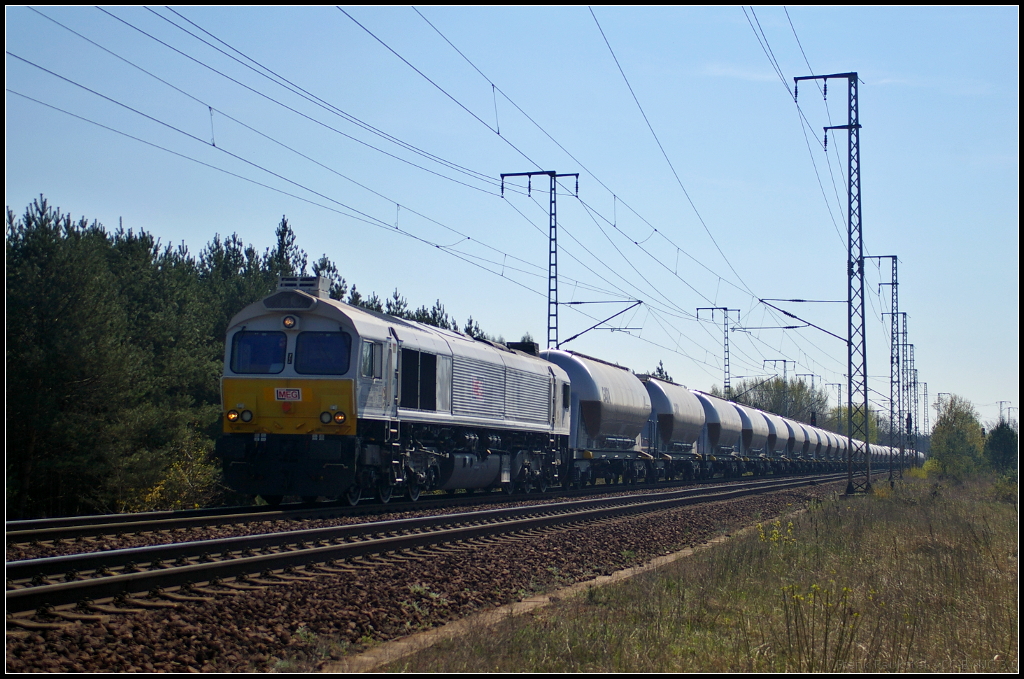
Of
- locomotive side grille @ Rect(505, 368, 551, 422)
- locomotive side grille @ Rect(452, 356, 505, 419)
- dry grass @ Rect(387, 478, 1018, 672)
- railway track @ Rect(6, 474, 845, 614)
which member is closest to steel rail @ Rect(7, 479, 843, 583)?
railway track @ Rect(6, 474, 845, 614)

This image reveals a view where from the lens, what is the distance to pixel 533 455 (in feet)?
79.8

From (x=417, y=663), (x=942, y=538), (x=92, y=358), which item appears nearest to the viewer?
(x=417, y=663)

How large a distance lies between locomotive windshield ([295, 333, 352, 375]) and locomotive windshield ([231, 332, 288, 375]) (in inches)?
13.1

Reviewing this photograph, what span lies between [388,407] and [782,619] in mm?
9851

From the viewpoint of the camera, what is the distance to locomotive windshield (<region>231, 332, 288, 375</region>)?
53.2 feet

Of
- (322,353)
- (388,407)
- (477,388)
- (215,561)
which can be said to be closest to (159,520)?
(215,561)

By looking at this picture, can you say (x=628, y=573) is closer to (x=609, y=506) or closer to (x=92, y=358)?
(x=609, y=506)

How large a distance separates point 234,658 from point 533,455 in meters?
18.4

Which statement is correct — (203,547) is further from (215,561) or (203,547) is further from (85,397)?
(85,397)

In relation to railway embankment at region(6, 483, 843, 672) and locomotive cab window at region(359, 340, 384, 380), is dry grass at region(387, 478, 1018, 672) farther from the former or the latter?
locomotive cab window at region(359, 340, 384, 380)

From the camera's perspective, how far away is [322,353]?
16000 millimetres

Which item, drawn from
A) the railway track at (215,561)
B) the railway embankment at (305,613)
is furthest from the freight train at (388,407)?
the railway embankment at (305,613)

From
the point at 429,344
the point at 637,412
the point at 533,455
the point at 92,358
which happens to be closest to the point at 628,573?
the point at 429,344

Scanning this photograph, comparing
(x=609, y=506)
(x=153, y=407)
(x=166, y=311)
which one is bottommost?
(x=609, y=506)
